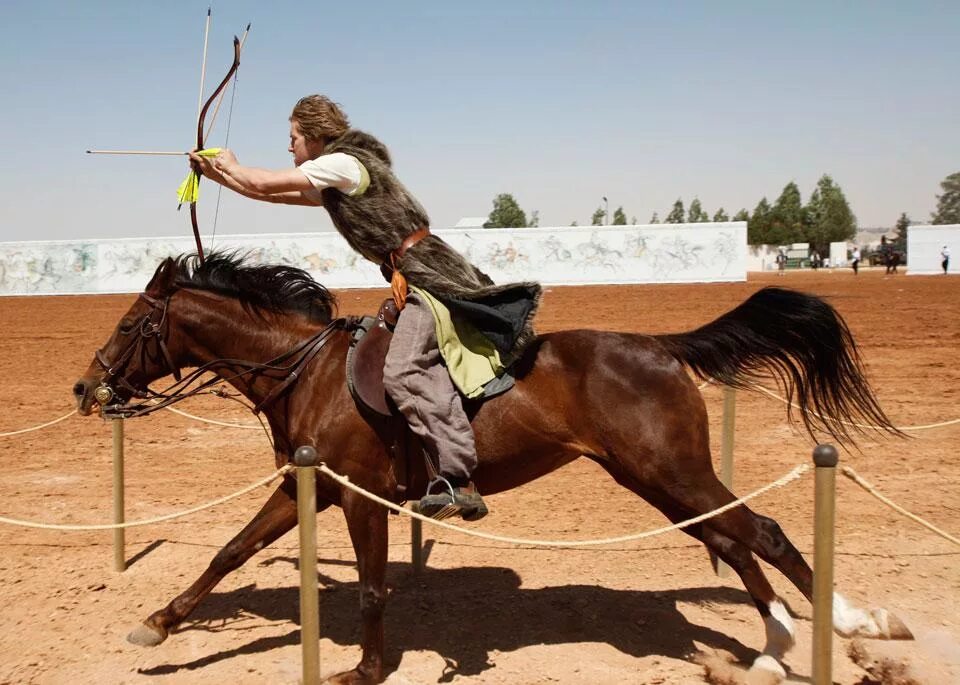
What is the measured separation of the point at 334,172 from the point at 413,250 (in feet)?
1.85

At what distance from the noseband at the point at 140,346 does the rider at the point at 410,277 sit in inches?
34.4

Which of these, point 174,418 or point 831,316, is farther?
point 174,418

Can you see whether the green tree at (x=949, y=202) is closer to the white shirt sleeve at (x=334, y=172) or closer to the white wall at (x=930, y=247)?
the white wall at (x=930, y=247)

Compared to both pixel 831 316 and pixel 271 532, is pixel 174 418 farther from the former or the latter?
pixel 831 316

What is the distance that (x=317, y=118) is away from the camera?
4355mm

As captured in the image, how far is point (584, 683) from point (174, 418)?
794 cm

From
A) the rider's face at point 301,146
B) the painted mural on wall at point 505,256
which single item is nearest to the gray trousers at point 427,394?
the rider's face at point 301,146

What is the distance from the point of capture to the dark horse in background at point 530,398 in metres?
4.21

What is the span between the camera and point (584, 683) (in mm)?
4281

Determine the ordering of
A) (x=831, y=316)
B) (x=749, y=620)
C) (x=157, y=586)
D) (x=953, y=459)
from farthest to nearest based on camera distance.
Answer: (x=953, y=459) < (x=157, y=586) < (x=749, y=620) < (x=831, y=316)

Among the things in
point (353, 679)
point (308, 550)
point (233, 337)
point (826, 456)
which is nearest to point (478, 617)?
point (353, 679)

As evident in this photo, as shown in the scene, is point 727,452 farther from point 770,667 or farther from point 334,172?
point 334,172

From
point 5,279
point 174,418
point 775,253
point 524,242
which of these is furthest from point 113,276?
point 775,253

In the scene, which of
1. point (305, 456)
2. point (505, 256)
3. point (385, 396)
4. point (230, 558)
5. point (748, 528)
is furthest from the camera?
point (505, 256)
